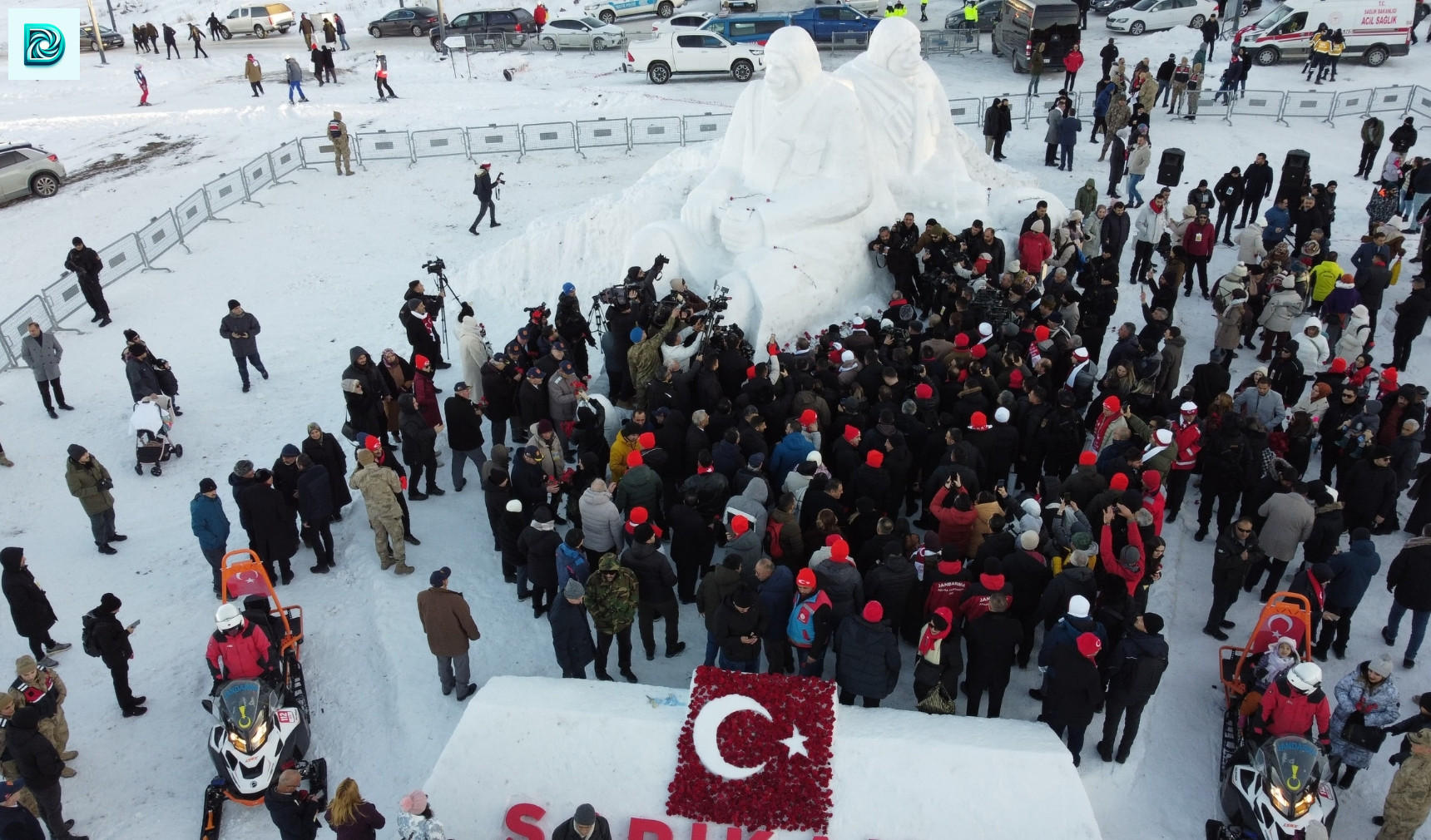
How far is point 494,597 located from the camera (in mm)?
10047

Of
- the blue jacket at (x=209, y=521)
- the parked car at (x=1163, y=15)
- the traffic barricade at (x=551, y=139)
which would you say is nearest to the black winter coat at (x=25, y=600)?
the blue jacket at (x=209, y=521)

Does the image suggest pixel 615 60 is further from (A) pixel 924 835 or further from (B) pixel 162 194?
(A) pixel 924 835

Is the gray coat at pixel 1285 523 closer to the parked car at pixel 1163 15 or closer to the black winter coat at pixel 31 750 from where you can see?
the black winter coat at pixel 31 750

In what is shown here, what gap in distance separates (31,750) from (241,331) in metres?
7.23

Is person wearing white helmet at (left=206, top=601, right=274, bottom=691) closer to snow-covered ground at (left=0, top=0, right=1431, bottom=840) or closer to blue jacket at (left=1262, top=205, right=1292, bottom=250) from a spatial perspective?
snow-covered ground at (left=0, top=0, right=1431, bottom=840)

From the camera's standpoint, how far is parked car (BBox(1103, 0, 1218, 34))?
28.1 meters

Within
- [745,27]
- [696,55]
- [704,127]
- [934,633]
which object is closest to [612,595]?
[934,633]

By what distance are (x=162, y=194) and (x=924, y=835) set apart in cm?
2140

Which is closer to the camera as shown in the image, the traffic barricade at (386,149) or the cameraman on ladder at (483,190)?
the cameraman on ladder at (483,190)

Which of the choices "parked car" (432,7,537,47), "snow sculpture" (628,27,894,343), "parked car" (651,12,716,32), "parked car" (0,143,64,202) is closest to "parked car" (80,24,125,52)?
"parked car" (432,7,537,47)

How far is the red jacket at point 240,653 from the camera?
8305mm

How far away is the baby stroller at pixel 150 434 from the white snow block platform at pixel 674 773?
21.2 feet

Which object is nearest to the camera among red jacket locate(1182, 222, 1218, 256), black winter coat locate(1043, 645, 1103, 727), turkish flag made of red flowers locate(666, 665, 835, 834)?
turkish flag made of red flowers locate(666, 665, 835, 834)

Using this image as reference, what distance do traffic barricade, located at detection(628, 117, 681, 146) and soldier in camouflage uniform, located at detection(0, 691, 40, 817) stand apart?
1815cm
